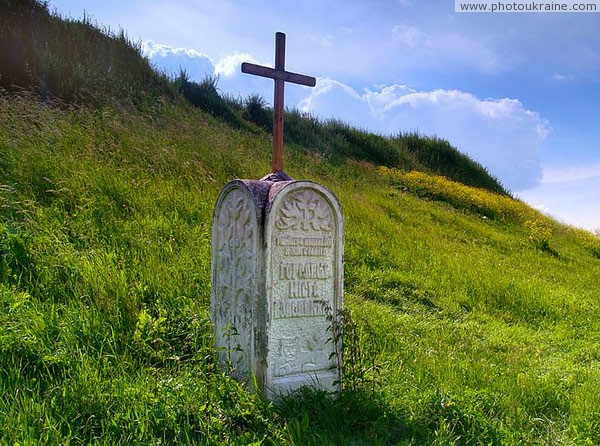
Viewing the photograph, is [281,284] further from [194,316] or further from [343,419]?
[194,316]

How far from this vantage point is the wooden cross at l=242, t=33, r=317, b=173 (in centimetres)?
403

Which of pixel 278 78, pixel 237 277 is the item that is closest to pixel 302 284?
pixel 237 277

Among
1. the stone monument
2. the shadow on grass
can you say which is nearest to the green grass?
the shadow on grass

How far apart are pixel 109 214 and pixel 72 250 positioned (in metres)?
0.93

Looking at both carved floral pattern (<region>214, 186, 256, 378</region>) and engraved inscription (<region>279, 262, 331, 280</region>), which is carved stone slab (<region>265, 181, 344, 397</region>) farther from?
carved floral pattern (<region>214, 186, 256, 378</region>)

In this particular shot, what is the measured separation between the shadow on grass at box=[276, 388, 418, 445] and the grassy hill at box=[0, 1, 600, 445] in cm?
1

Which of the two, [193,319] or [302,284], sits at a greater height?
[302,284]

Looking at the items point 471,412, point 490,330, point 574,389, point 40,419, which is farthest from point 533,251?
point 40,419

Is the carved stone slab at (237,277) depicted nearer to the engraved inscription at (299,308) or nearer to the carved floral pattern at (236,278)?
the carved floral pattern at (236,278)

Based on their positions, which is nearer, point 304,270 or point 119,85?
point 304,270

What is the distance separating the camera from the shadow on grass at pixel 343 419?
9.54 ft

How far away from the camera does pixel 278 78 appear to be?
4176 millimetres

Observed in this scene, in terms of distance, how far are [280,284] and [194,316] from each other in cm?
112

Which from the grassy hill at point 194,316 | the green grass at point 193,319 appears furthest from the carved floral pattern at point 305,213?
the green grass at point 193,319
